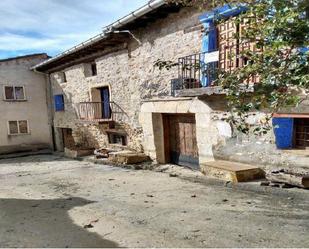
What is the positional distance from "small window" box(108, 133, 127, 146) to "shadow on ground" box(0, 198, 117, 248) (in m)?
6.43

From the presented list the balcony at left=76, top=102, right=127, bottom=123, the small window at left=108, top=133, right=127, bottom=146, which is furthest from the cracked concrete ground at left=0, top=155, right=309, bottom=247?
the balcony at left=76, top=102, right=127, bottom=123

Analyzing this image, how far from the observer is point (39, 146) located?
20375 mm

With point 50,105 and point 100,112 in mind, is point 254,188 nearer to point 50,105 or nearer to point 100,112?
point 100,112

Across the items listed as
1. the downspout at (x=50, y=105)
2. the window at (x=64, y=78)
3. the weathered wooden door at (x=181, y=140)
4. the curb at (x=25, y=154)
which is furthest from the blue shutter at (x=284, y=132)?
the downspout at (x=50, y=105)

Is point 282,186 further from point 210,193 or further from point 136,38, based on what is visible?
point 136,38

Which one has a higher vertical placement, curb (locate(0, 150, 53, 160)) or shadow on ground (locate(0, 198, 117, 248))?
shadow on ground (locate(0, 198, 117, 248))

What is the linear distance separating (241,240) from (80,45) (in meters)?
11.8

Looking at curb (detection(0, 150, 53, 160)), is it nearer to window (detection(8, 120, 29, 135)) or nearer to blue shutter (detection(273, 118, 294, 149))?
window (detection(8, 120, 29, 135))

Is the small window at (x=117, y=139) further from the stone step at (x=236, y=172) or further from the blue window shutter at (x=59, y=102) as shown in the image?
the stone step at (x=236, y=172)

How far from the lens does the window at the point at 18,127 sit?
19.5 m

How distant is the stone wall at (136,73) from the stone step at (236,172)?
340cm

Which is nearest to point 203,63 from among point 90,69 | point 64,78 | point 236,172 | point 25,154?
point 236,172

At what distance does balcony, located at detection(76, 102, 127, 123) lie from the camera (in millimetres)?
13922

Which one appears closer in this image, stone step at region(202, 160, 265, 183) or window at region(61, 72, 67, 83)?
stone step at region(202, 160, 265, 183)
